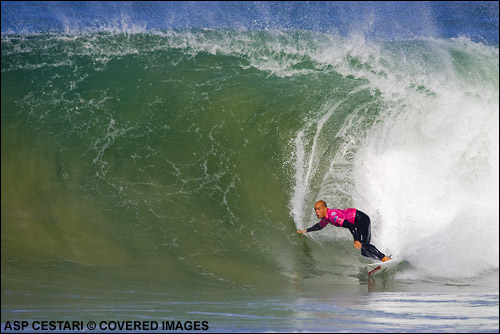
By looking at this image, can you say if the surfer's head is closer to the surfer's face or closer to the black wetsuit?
the surfer's face

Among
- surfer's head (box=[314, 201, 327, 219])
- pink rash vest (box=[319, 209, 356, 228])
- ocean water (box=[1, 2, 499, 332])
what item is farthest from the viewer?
pink rash vest (box=[319, 209, 356, 228])

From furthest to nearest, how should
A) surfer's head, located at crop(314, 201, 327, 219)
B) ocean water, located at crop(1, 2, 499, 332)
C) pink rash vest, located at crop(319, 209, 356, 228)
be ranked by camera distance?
1. pink rash vest, located at crop(319, 209, 356, 228)
2. surfer's head, located at crop(314, 201, 327, 219)
3. ocean water, located at crop(1, 2, 499, 332)

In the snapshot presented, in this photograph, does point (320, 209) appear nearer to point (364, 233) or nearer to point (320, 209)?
point (320, 209)

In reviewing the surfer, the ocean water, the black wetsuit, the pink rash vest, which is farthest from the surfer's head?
the ocean water

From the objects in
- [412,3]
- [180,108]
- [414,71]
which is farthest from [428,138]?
[412,3]

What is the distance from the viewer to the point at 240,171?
833cm

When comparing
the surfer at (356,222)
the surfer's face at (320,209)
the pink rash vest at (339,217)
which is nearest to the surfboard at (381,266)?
the surfer at (356,222)

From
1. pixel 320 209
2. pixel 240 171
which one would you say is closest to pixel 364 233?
pixel 320 209

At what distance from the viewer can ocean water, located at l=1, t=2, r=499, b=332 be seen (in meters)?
6.07

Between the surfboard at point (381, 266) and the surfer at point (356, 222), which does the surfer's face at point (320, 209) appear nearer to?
the surfer at point (356, 222)

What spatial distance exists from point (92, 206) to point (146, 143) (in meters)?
1.36

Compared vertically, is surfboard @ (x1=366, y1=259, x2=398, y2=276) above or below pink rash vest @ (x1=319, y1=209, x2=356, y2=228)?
below

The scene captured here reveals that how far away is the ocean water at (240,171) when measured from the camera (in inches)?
239

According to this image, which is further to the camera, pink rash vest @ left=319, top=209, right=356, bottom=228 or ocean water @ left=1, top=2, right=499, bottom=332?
pink rash vest @ left=319, top=209, right=356, bottom=228
